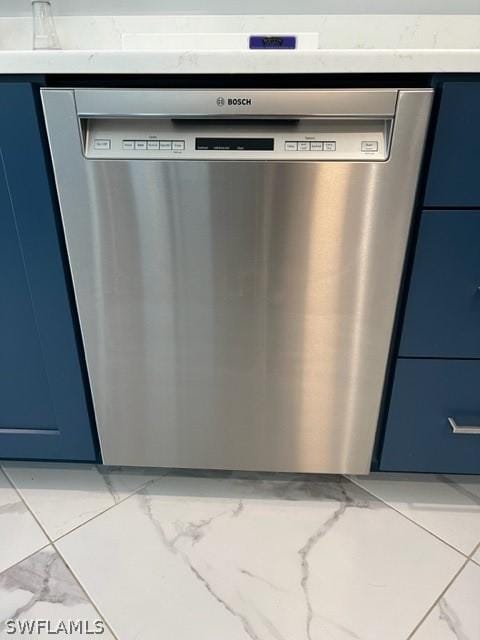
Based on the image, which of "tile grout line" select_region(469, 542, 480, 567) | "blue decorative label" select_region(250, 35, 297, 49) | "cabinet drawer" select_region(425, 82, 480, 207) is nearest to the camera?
"cabinet drawer" select_region(425, 82, 480, 207)

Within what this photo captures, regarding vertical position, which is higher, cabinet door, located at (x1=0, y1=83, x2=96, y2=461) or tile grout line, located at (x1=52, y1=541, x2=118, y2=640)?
cabinet door, located at (x1=0, y1=83, x2=96, y2=461)

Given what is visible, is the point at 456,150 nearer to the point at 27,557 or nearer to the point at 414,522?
the point at 414,522

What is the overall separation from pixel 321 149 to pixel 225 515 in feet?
2.51

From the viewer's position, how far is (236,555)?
87 centimetres

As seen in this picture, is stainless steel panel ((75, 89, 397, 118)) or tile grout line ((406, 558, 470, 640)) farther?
tile grout line ((406, 558, 470, 640))

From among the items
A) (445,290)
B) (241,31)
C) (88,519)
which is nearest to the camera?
(445,290)

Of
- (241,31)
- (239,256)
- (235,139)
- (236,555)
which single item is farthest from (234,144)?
(236,555)

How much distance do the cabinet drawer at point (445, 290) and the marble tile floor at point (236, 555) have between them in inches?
16.0

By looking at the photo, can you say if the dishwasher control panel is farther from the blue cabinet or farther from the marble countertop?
the marble countertop

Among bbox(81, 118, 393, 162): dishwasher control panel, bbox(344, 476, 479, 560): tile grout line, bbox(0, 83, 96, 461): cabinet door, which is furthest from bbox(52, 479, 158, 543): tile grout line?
bbox(81, 118, 393, 162): dishwasher control panel

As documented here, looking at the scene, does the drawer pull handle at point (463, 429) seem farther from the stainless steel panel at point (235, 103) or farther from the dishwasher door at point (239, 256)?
the stainless steel panel at point (235, 103)

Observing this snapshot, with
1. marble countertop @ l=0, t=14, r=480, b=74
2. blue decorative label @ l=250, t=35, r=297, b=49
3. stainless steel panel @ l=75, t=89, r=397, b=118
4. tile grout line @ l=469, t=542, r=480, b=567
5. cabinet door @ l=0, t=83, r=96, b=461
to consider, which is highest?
marble countertop @ l=0, t=14, r=480, b=74

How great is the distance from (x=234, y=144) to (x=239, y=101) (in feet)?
0.19

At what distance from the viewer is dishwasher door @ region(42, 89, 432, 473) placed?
0.65 m
